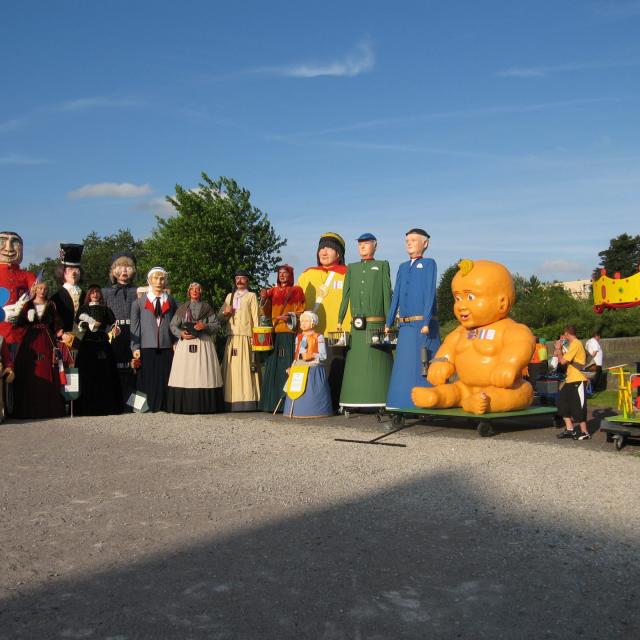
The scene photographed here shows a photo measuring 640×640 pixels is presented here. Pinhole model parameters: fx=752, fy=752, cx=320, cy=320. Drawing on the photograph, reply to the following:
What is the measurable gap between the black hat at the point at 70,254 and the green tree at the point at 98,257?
26.6 meters

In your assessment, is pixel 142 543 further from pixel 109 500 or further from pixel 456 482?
pixel 456 482

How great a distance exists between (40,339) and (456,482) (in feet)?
23.8

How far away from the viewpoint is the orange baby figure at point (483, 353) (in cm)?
A: 861

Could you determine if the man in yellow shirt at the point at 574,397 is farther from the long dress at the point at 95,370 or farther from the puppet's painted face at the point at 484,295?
the long dress at the point at 95,370

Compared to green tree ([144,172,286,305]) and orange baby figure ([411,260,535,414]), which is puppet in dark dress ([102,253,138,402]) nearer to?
orange baby figure ([411,260,535,414])

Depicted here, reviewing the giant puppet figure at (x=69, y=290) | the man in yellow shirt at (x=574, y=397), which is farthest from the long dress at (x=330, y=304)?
the man in yellow shirt at (x=574, y=397)

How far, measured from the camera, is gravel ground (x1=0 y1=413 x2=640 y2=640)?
3258 mm

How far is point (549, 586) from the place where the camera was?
360cm

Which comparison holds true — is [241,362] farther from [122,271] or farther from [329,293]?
[122,271]

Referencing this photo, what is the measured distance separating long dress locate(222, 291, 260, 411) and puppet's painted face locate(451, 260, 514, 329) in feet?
11.9

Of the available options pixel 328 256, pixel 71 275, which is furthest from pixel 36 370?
pixel 328 256

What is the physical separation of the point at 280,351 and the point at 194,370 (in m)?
1.33

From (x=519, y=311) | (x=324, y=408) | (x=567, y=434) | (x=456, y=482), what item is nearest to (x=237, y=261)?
(x=519, y=311)

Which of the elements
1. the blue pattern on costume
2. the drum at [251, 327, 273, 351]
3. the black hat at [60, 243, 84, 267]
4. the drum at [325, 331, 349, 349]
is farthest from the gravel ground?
the black hat at [60, 243, 84, 267]
